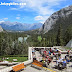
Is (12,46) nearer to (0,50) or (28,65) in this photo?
(0,50)

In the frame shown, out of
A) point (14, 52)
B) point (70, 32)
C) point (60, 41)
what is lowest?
point (14, 52)

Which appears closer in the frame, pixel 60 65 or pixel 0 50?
pixel 60 65

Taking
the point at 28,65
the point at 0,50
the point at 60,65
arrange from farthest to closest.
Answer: the point at 0,50 → the point at 28,65 → the point at 60,65

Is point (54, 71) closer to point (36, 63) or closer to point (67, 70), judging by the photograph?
point (67, 70)

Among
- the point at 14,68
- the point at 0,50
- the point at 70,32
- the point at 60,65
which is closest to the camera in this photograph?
the point at 14,68

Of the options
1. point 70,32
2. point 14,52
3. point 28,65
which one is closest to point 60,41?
point 70,32

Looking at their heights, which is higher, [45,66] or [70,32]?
[70,32]

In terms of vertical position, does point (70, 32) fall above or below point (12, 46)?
above

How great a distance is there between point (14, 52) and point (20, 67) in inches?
1366

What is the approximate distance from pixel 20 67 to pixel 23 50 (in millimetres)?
34258

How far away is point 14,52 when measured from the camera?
42.9 metres

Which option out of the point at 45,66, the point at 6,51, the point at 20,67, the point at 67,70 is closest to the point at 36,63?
the point at 45,66

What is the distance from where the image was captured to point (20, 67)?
30.5 feet

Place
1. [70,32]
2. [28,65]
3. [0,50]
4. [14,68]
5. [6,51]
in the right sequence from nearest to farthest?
[14,68], [28,65], [6,51], [0,50], [70,32]
